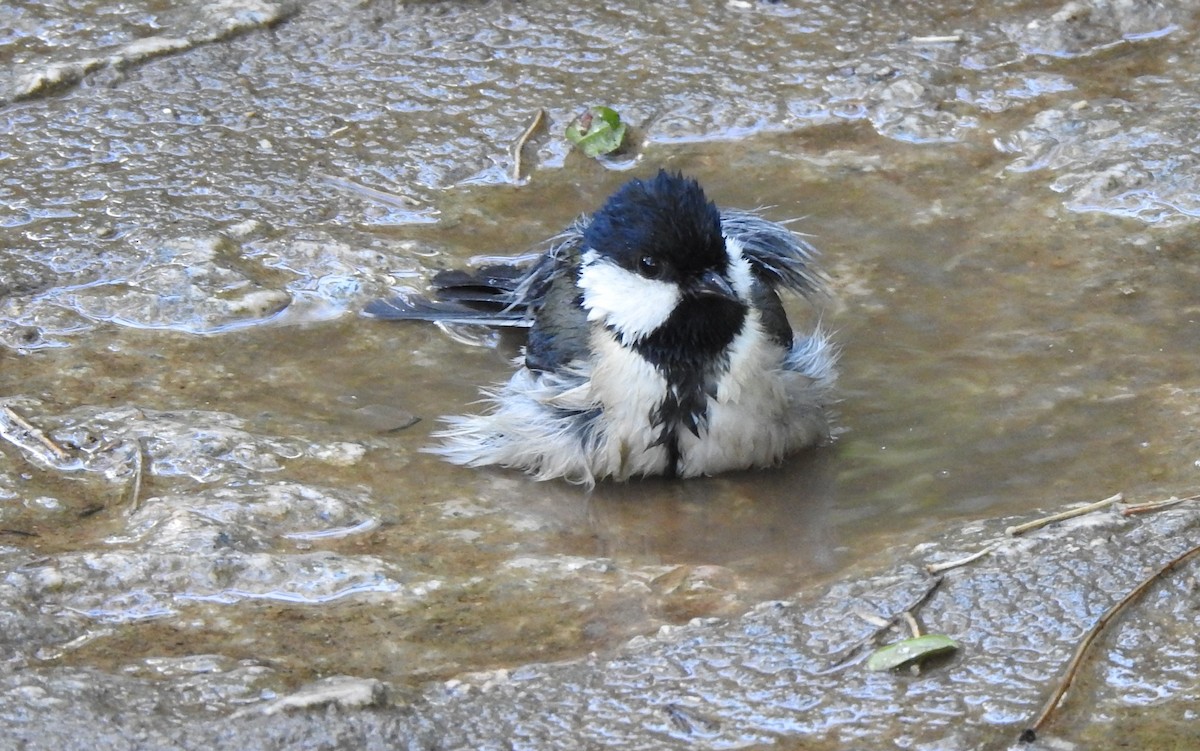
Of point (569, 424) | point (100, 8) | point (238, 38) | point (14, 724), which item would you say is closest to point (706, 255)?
point (569, 424)

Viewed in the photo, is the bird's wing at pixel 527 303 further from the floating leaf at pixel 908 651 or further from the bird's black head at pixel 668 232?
the floating leaf at pixel 908 651

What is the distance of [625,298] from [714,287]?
0.30 metres

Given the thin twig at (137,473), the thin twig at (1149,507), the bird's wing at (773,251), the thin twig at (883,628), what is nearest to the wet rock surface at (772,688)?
the thin twig at (883,628)

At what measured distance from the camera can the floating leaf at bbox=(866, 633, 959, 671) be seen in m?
3.14

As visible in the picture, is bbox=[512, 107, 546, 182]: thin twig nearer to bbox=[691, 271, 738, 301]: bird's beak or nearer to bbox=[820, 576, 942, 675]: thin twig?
bbox=[691, 271, 738, 301]: bird's beak

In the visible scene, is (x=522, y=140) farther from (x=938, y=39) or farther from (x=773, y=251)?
(x=938, y=39)

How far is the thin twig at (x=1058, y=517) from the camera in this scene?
358 cm

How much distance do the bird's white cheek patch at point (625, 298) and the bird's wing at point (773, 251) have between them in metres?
0.54

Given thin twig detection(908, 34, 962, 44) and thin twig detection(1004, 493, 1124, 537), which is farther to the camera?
thin twig detection(908, 34, 962, 44)

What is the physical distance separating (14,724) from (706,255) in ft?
7.25

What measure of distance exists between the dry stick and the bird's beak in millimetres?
1420

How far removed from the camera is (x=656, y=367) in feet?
14.3

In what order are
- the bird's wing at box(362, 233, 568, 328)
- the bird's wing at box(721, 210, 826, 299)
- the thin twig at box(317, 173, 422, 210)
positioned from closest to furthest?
the bird's wing at box(721, 210, 826, 299), the bird's wing at box(362, 233, 568, 328), the thin twig at box(317, 173, 422, 210)

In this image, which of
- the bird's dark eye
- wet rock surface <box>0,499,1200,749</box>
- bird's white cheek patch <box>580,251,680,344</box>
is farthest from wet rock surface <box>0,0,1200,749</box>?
the bird's dark eye
